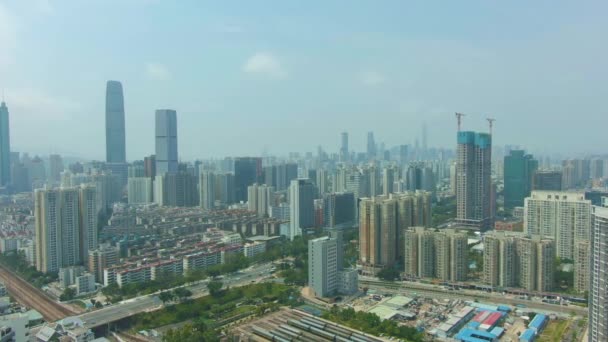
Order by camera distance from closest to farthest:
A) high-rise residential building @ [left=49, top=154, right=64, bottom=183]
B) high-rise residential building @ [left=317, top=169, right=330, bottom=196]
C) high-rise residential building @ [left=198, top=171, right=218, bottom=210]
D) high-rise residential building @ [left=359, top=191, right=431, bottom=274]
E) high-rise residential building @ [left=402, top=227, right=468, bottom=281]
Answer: high-rise residential building @ [left=402, top=227, right=468, bottom=281] < high-rise residential building @ [left=359, top=191, right=431, bottom=274] < high-rise residential building @ [left=198, top=171, right=218, bottom=210] < high-rise residential building @ [left=49, top=154, right=64, bottom=183] < high-rise residential building @ [left=317, top=169, right=330, bottom=196]

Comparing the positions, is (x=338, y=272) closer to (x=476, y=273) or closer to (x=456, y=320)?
(x=456, y=320)

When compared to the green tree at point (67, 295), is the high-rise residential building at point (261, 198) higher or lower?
higher

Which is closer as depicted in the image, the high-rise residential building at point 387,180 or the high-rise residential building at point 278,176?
the high-rise residential building at point 387,180

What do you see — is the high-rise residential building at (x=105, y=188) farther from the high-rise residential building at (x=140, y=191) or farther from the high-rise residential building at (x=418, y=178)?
the high-rise residential building at (x=418, y=178)

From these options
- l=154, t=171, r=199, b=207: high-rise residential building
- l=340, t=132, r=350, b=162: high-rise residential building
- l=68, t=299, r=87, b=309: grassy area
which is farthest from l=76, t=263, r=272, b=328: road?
l=340, t=132, r=350, b=162: high-rise residential building

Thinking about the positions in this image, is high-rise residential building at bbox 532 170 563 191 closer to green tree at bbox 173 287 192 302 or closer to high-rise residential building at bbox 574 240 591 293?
high-rise residential building at bbox 574 240 591 293

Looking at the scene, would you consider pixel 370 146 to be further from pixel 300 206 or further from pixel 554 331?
pixel 554 331

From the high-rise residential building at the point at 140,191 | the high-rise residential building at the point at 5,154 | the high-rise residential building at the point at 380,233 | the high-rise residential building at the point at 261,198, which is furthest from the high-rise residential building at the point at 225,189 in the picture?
the high-rise residential building at the point at 380,233

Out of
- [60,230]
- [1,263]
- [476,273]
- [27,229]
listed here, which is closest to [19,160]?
[27,229]
